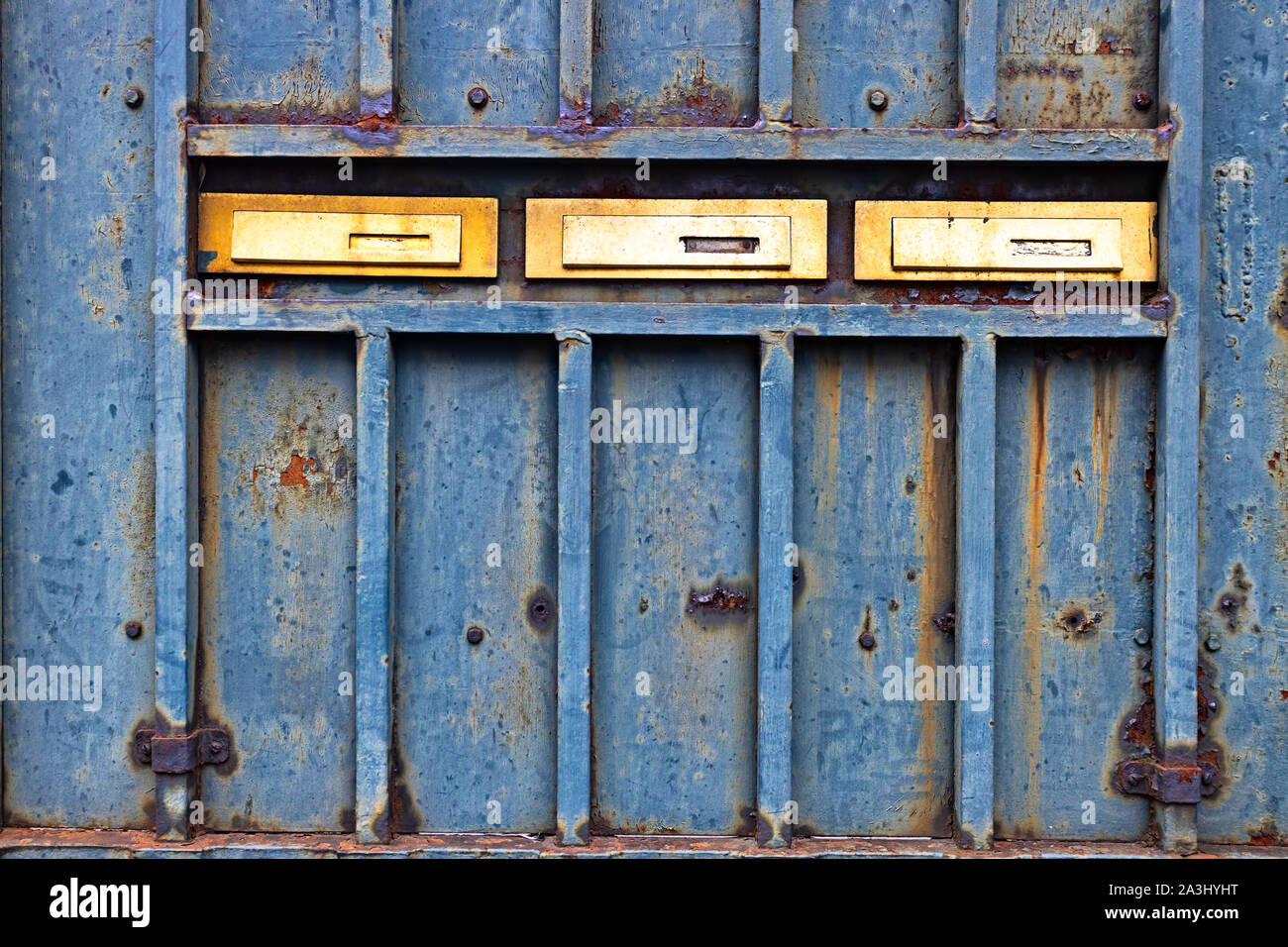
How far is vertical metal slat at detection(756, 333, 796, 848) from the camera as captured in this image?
6.94ft

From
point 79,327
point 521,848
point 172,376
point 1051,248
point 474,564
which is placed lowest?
point 521,848

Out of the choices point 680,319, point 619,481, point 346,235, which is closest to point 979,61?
point 680,319

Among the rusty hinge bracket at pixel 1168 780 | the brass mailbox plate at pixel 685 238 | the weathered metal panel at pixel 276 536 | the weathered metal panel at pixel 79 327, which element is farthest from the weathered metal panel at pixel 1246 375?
the weathered metal panel at pixel 79 327

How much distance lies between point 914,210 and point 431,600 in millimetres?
1571

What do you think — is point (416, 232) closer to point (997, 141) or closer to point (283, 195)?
point (283, 195)

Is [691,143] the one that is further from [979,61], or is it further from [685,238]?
[979,61]

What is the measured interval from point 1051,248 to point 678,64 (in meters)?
1.05

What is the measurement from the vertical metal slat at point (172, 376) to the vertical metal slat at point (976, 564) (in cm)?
193

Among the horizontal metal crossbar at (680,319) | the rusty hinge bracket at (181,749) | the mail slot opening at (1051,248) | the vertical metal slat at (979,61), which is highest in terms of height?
the vertical metal slat at (979,61)

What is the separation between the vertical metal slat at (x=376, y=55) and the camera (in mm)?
2131

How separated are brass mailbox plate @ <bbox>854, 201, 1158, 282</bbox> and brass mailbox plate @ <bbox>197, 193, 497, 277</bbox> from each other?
105 cm

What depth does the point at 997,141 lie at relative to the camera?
2105 mm

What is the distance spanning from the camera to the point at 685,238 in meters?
2.15

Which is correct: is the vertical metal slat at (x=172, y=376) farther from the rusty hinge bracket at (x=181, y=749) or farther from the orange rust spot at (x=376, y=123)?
the orange rust spot at (x=376, y=123)
